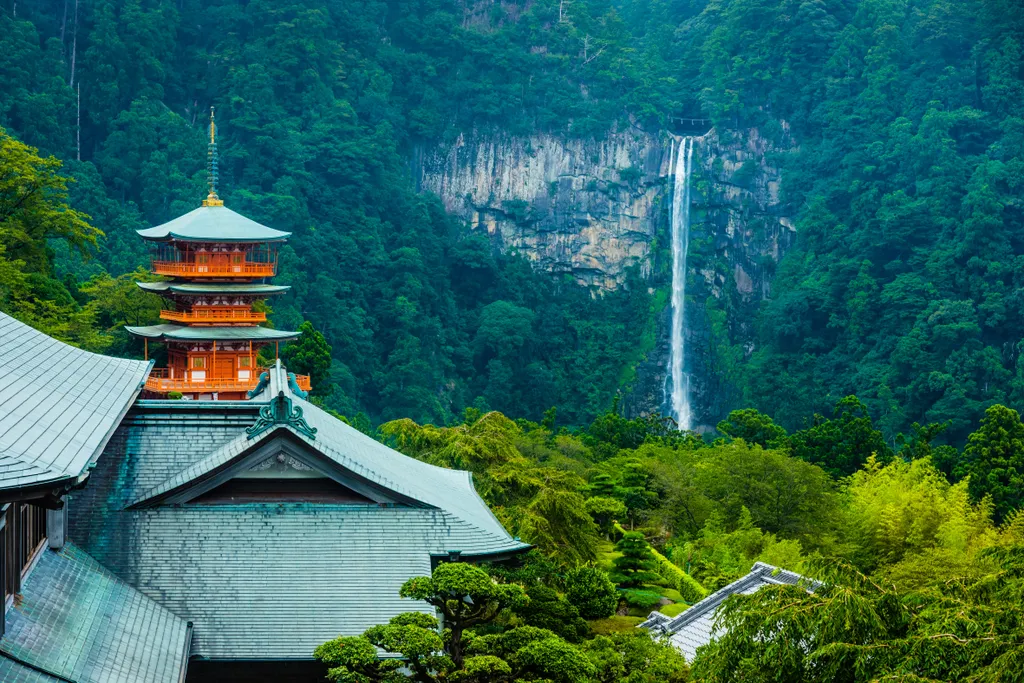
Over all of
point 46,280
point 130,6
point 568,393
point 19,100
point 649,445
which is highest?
point 130,6

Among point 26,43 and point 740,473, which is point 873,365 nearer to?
point 740,473

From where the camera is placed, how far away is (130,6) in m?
61.2

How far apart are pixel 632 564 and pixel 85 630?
16.0m

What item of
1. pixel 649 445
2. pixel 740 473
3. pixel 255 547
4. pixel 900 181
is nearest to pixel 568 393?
pixel 900 181

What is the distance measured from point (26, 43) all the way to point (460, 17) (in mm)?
25677

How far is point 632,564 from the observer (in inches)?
948

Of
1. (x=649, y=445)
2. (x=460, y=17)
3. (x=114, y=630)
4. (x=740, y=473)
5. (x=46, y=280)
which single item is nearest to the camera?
(x=114, y=630)

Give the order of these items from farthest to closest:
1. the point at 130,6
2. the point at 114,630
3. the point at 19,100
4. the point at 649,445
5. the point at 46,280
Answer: the point at 130,6 < the point at 19,100 < the point at 649,445 < the point at 46,280 < the point at 114,630

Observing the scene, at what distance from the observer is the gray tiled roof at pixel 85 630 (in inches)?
329

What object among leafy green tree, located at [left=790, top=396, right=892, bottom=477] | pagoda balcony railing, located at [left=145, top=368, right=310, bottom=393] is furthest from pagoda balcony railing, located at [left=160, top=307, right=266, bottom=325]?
leafy green tree, located at [left=790, top=396, right=892, bottom=477]

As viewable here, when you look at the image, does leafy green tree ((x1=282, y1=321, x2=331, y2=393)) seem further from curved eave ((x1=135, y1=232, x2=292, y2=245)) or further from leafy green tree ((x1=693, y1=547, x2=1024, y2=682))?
leafy green tree ((x1=693, y1=547, x2=1024, y2=682))

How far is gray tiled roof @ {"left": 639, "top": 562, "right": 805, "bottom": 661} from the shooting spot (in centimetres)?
1653

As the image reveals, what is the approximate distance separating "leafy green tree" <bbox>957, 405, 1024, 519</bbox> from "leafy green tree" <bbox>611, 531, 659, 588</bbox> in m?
12.5

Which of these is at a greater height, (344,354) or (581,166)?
(581,166)
